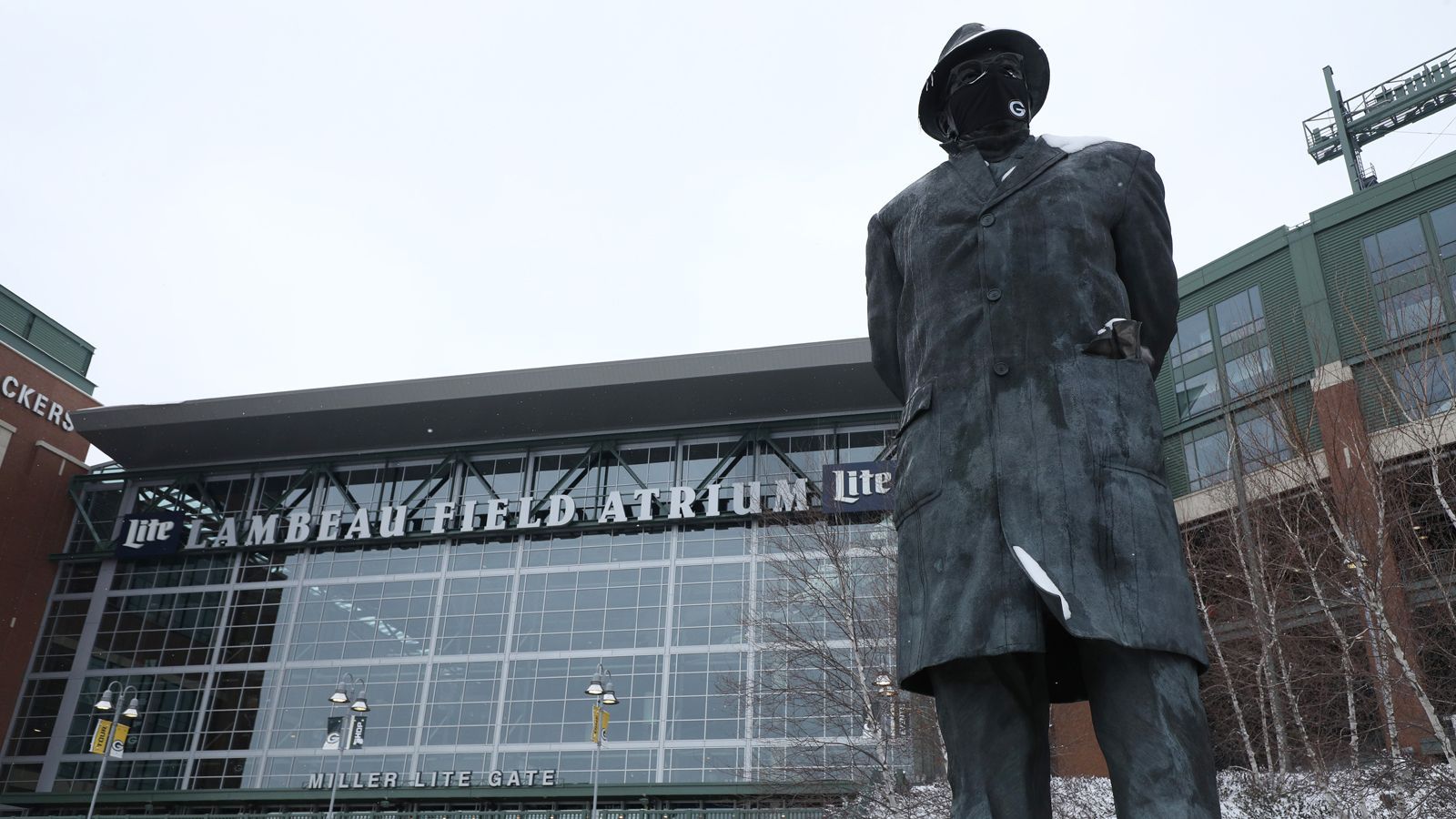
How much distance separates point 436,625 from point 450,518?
14.4 ft

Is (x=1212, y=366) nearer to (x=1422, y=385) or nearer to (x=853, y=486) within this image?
(x=853, y=486)

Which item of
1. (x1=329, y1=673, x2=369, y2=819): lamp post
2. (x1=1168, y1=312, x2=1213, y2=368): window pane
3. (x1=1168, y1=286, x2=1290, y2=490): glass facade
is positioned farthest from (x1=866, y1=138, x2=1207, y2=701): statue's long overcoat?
(x1=329, y1=673, x2=369, y2=819): lamp post

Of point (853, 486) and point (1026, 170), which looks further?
point (853, 486)

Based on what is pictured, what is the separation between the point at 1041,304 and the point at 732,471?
4408cm

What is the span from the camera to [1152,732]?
305 cm

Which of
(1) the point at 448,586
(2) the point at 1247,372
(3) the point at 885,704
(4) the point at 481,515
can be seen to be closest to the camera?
(3) the point at 885,704

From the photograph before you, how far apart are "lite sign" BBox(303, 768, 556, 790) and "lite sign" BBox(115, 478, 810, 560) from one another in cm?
938

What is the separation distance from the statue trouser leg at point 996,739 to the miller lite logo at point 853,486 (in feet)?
122

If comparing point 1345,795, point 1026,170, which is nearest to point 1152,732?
point 1026,170

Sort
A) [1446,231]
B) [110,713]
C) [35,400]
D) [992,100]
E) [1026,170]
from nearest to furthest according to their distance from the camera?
[1026,170] < [992,100] < [1446,231] < [110,713] < [35,400]

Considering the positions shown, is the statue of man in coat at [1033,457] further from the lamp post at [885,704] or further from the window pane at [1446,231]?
the window pane at [1446,231]


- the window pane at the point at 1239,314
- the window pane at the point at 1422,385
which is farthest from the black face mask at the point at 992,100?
the window pane at the point at 1239,314

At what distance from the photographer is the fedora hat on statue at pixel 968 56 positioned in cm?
391

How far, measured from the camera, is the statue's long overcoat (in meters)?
3.18
